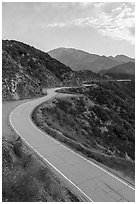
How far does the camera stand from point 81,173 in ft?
44.9

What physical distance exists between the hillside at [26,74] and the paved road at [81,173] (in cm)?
2554

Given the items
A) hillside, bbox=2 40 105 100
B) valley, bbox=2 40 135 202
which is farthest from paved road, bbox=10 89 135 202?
hillside, bbox=2 40 105 100

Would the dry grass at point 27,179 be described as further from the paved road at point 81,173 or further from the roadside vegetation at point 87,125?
the roadside vegetation at point 87,125

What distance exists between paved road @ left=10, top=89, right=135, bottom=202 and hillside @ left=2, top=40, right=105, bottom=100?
83.8 feet

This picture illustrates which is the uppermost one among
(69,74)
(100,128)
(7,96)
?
(69,74)

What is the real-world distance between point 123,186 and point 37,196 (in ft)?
16.5

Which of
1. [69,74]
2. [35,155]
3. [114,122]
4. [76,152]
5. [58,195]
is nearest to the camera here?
[58,195]

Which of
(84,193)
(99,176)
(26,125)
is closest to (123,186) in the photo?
(99,176)

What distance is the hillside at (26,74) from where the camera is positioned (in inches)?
1777

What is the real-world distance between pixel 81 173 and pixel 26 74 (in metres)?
44.3

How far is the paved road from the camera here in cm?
1172

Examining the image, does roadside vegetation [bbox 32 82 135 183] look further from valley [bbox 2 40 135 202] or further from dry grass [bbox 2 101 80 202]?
dry grass [bbox 2 101 80 202]

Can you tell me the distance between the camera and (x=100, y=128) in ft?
128

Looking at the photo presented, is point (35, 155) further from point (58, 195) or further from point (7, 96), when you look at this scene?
point (7, 96)
